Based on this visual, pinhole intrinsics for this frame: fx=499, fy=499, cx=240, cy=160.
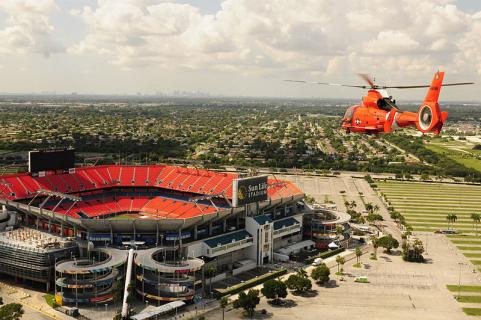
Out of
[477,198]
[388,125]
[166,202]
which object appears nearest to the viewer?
[388,125]

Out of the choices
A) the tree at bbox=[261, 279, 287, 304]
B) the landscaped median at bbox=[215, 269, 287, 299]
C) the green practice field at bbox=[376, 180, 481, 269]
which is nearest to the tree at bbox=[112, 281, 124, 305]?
the landscaped median at bbox=[215, 269, 287, 299]

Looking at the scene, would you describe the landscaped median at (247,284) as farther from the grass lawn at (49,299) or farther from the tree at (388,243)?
the grass lawn at (49,299)

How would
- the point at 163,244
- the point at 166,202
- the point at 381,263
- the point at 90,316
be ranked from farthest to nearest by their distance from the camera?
the point at 166,202
the point at 381,263
the point at 163,244
the point at 90,316

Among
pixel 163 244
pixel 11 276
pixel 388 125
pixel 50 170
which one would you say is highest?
pixel 388 125

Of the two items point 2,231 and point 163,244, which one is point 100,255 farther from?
point 2,231

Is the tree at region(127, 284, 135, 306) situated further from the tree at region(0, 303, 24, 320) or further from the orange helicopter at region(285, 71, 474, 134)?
the orange helicopter at region(285, 71, 474, 134)

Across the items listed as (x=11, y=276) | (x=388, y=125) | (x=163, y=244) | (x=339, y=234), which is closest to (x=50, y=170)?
(x=11, y=276)

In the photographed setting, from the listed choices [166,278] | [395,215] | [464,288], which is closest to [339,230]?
[395,215]
